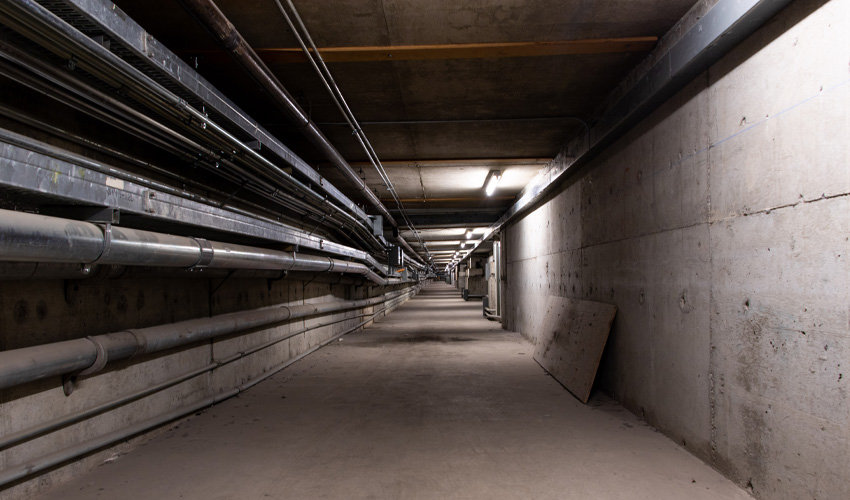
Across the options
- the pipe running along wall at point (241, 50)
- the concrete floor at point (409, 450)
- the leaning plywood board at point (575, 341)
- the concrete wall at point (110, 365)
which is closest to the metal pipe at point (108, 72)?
the pipe running along wall at point (241, 50)

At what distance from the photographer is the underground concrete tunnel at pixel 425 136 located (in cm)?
261

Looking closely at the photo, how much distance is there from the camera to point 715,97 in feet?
11.4

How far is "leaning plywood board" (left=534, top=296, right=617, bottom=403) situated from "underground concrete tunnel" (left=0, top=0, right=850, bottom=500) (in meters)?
0.07

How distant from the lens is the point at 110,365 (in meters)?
3.66

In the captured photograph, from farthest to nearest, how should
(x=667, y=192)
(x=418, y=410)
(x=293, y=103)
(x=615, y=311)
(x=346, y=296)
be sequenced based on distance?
1. (x=346, y=296)
2. (x=615, y=311)
3. (x=418, y=410)
4. (x=293, y=103)
5. (x=667, y=192)

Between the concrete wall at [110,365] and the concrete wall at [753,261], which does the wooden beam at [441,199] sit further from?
the concrete wall at [753,261]

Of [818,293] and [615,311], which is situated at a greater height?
[818,293]

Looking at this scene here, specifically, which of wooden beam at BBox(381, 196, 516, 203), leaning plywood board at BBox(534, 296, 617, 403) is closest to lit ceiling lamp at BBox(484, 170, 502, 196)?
wooden beam at BBox(381, 196, 516, 203)

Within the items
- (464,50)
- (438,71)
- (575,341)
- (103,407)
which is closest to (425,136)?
(438,71)

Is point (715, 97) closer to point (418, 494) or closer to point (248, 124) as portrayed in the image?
point (418, 494)

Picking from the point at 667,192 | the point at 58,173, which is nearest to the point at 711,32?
the point at 667,192

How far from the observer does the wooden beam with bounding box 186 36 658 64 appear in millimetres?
4133

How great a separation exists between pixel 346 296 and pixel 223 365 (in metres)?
6.61

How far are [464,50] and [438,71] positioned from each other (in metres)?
0.52
